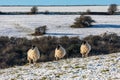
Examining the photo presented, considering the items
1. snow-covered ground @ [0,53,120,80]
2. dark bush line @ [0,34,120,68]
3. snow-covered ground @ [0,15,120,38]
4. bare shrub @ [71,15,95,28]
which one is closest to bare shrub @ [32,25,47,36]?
snow-covered ground @ [0,15,120,38]

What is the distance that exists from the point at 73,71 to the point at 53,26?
165 ft

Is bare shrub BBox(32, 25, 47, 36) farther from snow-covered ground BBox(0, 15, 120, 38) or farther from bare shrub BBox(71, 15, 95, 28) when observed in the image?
bare shrub BBox(71, 15, 95, 28)

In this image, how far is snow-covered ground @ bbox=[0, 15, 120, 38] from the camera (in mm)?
62200

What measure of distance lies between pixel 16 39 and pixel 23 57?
36.1 ft

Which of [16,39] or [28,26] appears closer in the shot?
[16,39]

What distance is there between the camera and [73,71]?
1981 cm

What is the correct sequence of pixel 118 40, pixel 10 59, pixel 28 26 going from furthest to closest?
pixel 28 26
pixel 118 40
pixel 10 59

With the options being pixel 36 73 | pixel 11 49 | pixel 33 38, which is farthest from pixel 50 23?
pixel 36 73

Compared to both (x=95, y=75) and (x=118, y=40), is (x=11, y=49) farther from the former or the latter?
(x=95, y=75)

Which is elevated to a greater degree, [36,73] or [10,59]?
[36,73]

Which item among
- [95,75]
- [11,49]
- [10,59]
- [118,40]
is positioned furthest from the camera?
[118,40]

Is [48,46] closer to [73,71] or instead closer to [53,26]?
[53,26]

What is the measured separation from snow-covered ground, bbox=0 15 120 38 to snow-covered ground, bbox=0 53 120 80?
120 ft

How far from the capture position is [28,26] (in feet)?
231
